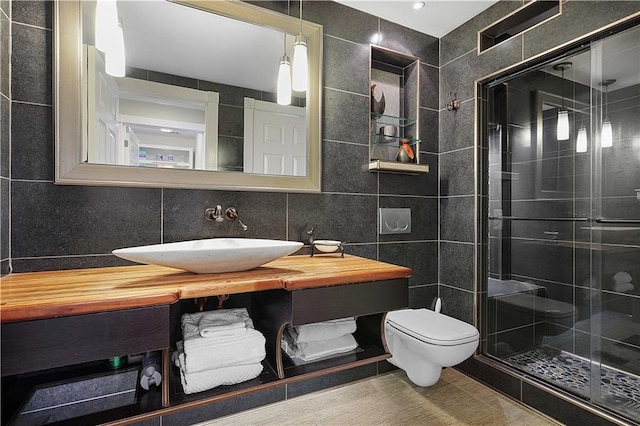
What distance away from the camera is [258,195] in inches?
69.1

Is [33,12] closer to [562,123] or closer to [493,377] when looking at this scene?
[562,123]

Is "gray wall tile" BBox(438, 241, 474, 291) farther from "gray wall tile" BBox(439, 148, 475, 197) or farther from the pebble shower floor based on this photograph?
the pebble shower floor

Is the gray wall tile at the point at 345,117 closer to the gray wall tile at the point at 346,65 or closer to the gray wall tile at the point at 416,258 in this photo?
the gray wall tile at the point at 346,65

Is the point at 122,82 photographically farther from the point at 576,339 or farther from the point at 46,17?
the point at 576,339

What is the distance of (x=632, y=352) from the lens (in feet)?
5.49

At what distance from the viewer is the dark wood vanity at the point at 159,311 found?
2.89 ft

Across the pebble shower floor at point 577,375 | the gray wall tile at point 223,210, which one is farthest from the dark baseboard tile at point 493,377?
the gray wall tile at point 223,210

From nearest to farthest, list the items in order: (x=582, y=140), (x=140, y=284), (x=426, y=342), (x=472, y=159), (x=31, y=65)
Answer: (x=140, y=284) → (x=31, y=65) → (x=426, y=342) → (x=582, y=140) → (x=472, y=159)

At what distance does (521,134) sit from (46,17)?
104 inches

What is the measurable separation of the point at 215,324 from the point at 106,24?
53.4 inches

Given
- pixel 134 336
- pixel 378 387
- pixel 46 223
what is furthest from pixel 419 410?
pixel 46 223

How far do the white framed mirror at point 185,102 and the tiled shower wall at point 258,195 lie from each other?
7cm

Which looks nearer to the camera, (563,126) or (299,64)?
(299,64)

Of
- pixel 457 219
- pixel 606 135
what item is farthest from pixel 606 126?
pixel 457 219
